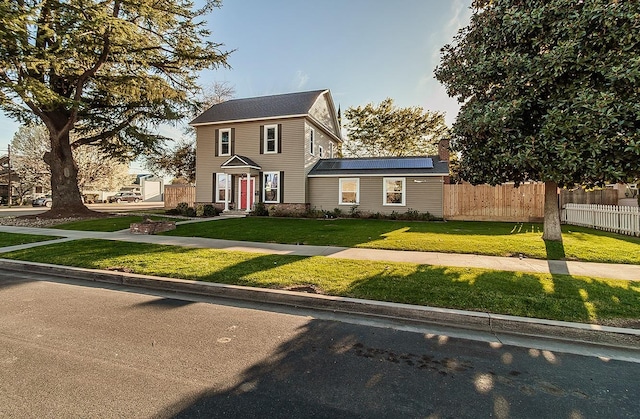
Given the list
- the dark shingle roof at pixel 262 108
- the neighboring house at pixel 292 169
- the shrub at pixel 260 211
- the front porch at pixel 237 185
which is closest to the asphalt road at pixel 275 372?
the shrub at pixel 260 211

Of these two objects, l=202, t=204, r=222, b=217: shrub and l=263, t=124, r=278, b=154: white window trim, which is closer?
l=202, t=204, r=222, b=217: shrub

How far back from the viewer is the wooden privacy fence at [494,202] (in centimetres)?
1644

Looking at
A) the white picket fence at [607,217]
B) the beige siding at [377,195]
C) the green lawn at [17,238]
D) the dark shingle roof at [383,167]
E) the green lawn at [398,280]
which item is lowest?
the green lawn at [398,280]

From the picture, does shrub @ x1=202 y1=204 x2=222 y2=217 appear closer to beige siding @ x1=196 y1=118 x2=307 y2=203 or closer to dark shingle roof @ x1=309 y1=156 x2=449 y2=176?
beige siding @ x1=196 y1=118 x2=307 y2=203

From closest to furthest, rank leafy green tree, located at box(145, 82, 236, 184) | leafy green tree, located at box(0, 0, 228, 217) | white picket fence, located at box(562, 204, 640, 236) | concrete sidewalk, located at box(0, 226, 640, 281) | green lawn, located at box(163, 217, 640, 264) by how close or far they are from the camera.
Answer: concrete sidewalk, located at box(0, 226, 640, 281), green lawn, located at box(163, 217, 640, 264), white picket fence, located at box(562, 204, 640, 236), leafy green tree, located at box(0, 0, 228, 217), leafy green tree, located at box(145, 82, 236, 184)

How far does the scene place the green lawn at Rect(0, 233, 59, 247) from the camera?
9.58 m

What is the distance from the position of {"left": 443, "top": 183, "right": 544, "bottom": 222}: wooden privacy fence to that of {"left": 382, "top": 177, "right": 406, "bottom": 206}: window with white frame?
240 cm

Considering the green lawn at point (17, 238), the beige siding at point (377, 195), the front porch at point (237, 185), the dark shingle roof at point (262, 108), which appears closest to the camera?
the green lawn at point (17, 238)

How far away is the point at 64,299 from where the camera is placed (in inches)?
196

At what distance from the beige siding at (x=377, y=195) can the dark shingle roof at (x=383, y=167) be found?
0.36m

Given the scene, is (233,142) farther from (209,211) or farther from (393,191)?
(393,191)

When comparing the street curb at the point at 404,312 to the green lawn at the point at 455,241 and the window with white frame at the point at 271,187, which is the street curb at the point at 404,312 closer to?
the green lawn at the point at 455,241

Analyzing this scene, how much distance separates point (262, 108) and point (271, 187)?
528 centimetres

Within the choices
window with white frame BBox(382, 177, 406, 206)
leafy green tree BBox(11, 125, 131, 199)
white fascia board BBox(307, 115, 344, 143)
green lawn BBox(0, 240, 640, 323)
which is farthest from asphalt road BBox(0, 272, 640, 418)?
leafy green tree BBox(11, 125, 131, 199)
